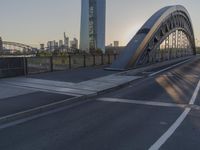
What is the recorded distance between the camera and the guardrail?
1842 centimetres

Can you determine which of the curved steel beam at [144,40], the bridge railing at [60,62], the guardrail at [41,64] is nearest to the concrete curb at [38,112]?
the guardrail at [41,64]

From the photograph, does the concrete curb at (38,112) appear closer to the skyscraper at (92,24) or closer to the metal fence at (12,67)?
the metal fence at (12,67)

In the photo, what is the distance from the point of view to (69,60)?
25953mm

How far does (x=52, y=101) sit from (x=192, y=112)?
5.15 meters

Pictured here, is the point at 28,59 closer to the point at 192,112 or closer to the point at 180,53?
the point at 192,112

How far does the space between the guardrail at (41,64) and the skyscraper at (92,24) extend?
1878 inches

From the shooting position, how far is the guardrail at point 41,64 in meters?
18.4

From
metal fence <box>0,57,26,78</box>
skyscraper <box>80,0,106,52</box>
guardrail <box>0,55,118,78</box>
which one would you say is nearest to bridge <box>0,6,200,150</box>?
metal fence <box>0,57,26,78</box>

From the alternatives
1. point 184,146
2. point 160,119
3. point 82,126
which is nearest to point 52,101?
point 82,126

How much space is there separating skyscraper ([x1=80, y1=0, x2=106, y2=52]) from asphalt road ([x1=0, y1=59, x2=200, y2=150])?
67268 millimetres

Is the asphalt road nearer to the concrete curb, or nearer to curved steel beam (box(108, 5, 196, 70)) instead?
the concrete curb

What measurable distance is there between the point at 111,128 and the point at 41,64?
628 inches

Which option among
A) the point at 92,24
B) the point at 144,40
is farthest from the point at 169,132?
the point at 92,24

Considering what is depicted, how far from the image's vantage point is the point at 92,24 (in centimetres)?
8419
